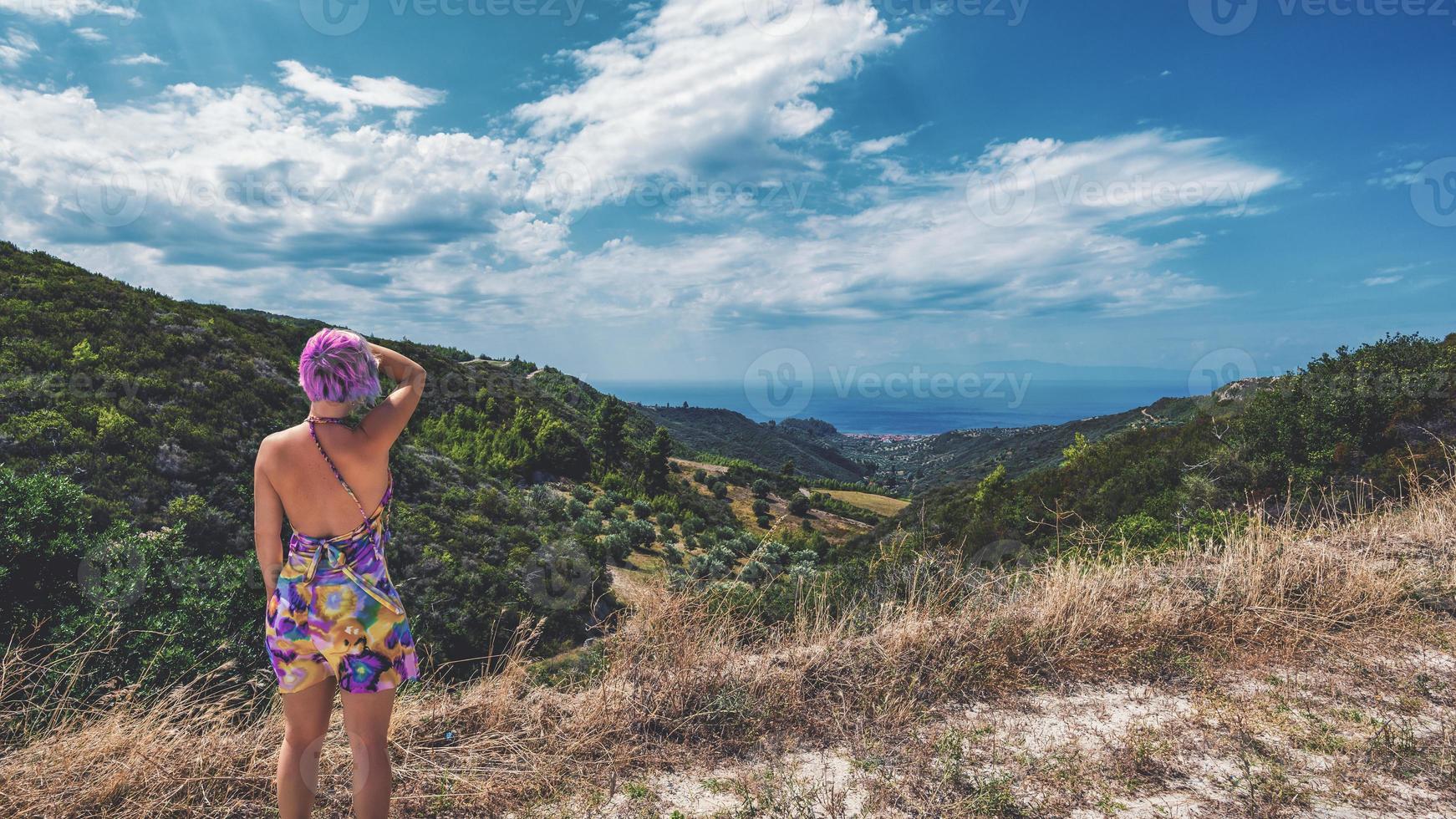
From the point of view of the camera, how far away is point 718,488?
39406 millimetres

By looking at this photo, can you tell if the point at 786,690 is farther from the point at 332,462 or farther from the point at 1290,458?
the point at 1290,458

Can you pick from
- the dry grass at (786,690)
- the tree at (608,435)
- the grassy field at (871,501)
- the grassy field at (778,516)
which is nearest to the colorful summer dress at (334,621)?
the dry grass at (786,690)

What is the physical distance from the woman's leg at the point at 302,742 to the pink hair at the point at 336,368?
999 mm

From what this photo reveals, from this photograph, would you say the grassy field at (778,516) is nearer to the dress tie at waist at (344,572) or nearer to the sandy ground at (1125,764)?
the sandy ground at (1125,764)

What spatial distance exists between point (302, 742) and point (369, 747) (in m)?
0.25

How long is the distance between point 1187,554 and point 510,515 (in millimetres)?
17154

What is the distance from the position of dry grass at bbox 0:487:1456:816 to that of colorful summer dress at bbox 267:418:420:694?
93 cm

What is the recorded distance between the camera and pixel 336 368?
2.04 meters

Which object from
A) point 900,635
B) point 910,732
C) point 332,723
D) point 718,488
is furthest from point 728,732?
point 718,488

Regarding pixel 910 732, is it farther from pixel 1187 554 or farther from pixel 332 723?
pixel 1187 554

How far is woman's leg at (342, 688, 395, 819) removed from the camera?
2057mm

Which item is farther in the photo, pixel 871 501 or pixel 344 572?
pixel 871 501

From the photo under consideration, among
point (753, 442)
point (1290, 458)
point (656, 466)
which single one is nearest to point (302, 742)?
point (1290, 458)

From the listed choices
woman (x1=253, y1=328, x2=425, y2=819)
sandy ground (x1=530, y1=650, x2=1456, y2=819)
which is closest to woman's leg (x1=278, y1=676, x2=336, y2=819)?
woman (x1=253, y1=328, x2=425, y2=819)
